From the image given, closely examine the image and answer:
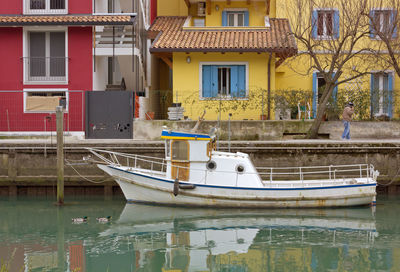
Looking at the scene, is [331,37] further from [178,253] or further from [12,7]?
[178,253]

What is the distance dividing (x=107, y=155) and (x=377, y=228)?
9.87 meters

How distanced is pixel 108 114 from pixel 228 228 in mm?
10688

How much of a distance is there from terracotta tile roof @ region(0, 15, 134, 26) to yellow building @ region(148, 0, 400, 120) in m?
1.94

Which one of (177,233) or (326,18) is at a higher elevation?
(326,18)

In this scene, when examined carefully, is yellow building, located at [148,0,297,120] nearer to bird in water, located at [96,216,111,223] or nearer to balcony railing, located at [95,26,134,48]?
balcony railing, located at [95,26,134,48]

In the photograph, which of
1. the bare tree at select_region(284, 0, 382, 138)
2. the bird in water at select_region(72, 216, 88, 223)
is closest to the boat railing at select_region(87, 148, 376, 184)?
the bird in water at select_region(72, 216, 88, 223)

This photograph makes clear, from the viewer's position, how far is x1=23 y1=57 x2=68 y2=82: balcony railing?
28.7 metres

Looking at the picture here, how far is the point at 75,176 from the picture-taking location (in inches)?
902

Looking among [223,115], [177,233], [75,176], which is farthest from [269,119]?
[177,233]

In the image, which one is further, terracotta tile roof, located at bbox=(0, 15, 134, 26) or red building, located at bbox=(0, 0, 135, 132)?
red building, located at bbox=(0, 0, 135, 132)

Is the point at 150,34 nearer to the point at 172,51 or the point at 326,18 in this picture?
the point at 172,51

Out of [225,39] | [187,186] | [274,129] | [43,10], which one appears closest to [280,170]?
[274,129]

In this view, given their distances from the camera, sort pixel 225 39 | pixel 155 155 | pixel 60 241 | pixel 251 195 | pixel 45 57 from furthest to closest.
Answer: pixel 225 39 → pixel 45 57 → pixel 155 155 → pixel 251 195 → pixel 60 241

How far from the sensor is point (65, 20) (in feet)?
91.1
